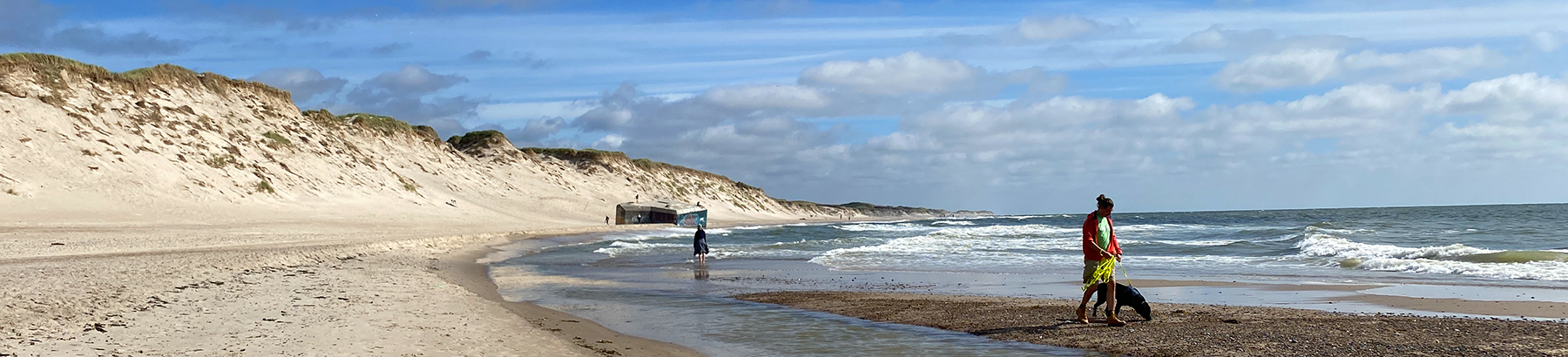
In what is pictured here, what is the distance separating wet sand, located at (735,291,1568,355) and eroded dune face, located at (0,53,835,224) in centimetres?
2904

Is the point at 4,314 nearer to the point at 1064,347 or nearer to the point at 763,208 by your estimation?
the point at 1064,347

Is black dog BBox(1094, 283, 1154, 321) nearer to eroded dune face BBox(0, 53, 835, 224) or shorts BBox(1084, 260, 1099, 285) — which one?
shorts BBox(1084, 260, 1099, 285)

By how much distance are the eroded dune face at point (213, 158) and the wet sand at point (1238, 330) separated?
2904cm

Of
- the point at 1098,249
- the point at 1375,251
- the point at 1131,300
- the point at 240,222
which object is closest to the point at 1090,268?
the point at 1098,249

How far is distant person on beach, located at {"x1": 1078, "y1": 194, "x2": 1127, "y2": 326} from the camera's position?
30.1ft

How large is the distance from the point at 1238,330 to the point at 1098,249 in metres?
1.36

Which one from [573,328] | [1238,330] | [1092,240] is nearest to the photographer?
[1238,330]

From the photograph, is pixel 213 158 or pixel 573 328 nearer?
pixel 573 328

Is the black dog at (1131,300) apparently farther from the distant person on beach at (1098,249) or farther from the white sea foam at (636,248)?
the white sea foam at (636,248)

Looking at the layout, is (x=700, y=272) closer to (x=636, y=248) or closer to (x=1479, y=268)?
(x=636, y=248)

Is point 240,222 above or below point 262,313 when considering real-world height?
above

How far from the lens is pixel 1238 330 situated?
845cm

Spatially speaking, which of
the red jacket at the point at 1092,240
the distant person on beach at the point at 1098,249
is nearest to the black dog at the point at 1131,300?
the distant person on beach at the point at 1098,249

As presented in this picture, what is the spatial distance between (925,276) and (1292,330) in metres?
9.20
